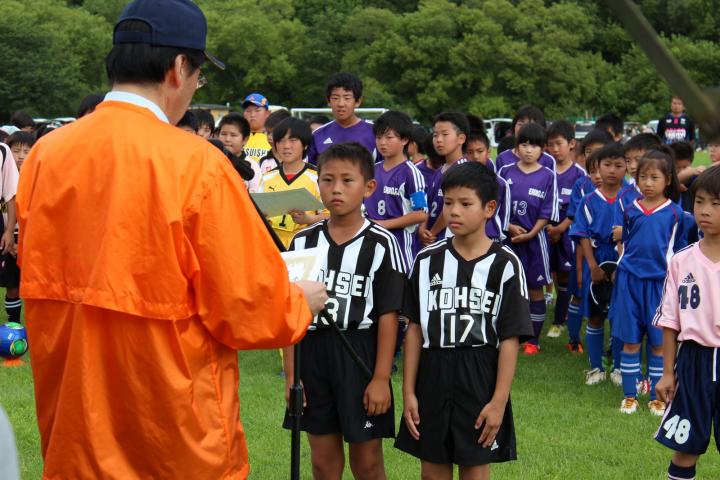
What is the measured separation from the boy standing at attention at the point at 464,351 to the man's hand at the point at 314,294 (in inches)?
42.0

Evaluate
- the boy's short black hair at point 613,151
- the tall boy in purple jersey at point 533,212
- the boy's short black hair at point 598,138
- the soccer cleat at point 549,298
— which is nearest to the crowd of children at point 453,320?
the boy's short black hair at point 613,151

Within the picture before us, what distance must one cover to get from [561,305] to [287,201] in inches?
188

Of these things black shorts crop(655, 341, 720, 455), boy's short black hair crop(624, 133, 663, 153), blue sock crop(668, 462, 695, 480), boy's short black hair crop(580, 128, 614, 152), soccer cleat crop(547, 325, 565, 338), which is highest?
boy's short black hair crop(580, 128, 614, 152)

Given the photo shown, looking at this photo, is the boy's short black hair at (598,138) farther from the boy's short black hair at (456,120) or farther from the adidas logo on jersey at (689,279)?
the adidas logo on jersey at (689,279)

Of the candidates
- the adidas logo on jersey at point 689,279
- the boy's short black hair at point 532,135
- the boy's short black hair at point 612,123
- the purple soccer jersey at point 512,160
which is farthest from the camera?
the boy's short black hair at point 612,123

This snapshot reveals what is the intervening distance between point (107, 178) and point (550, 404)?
4.58m

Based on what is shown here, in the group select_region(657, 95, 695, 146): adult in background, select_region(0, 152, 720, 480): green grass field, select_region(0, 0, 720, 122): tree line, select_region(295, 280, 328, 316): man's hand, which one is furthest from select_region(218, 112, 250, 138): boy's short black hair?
select_region(0, 0, 720, 122): tree line

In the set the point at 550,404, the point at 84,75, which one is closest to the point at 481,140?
the point at 550,404

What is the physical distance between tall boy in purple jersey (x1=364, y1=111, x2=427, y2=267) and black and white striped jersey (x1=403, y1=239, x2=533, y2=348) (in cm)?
336

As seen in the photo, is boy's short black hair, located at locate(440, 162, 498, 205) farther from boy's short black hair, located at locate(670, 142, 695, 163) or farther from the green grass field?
boy's short black hair, located at locate(670, 142, 695, 163)

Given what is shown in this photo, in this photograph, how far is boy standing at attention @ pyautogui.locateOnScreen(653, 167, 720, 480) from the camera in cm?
422

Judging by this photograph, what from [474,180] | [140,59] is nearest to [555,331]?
[474,180]

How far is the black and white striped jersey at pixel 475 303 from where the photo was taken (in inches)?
149

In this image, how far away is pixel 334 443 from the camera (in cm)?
405
